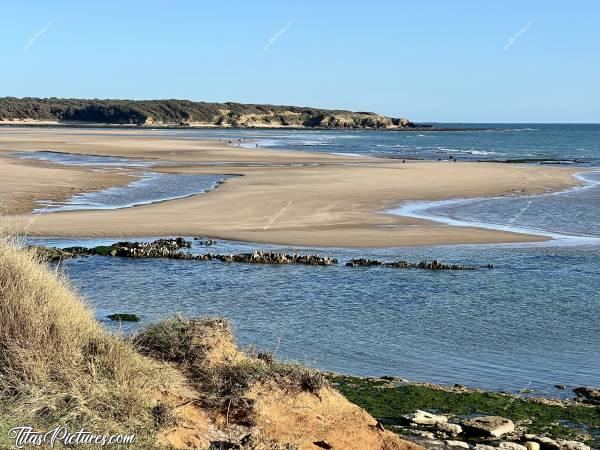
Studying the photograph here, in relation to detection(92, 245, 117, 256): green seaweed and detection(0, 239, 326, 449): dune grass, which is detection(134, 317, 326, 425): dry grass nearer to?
detection(0, 239, 326, 449): dune grass

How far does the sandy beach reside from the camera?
30.5 meters

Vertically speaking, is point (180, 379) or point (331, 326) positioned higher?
point (180, 379)

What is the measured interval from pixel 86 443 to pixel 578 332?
12.2m

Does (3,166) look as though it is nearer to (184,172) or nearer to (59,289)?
(184,172)

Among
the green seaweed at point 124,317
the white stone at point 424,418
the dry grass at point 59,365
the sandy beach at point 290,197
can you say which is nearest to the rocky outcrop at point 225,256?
the sandy beach at point 290,197

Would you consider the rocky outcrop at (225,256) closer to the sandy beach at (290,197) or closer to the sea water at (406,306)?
the sea water at (406,306)

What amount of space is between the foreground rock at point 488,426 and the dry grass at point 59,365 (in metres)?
4.43

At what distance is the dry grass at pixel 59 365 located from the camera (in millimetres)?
9180

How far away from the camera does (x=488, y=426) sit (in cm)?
1143

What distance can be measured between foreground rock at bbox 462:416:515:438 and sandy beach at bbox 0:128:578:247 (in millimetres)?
7896

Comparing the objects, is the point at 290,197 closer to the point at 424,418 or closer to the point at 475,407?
the point at 475,407

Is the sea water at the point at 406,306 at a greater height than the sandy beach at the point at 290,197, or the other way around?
the sea water at the point at 406,306

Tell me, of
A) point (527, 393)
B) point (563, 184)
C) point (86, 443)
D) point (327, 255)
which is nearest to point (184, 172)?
point (563, 184)

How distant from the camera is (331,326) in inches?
706
